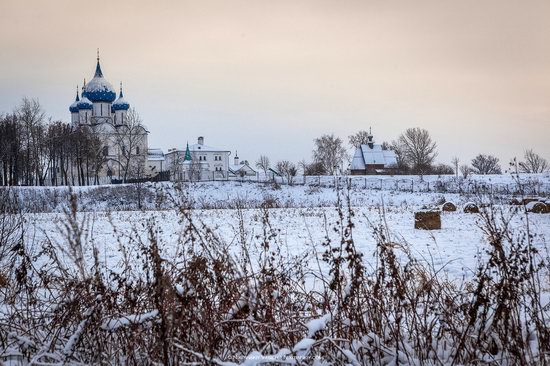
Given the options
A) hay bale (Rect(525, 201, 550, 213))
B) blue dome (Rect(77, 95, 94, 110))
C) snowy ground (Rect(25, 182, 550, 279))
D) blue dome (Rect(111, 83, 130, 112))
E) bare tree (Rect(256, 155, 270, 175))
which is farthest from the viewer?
bare tree (Rect(256, 155, 270, 175))

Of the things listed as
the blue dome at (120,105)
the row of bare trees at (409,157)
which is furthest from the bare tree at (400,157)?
the blue dome at (120,105)

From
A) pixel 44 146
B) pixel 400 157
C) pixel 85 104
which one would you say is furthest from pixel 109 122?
pixel 400 157

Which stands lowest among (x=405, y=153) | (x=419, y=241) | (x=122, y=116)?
(x=419, y=241)

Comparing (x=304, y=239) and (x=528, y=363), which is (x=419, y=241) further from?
(x=528, y=363)

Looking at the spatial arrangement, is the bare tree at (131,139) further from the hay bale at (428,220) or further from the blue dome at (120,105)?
the hay bale at (428,220)

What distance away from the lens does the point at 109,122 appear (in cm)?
6694

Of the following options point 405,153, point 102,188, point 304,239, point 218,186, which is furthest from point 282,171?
point 304,239

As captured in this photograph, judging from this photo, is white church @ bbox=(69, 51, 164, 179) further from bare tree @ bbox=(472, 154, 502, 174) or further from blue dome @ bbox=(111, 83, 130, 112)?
bare tree @ bbox=(472, 154, 502, 174)

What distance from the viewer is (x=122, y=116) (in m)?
69.8

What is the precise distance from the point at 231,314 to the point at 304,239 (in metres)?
9.13

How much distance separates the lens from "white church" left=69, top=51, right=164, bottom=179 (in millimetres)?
63562

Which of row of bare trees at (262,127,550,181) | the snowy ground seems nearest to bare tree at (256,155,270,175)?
row of bare trees at (262,127,550,181)

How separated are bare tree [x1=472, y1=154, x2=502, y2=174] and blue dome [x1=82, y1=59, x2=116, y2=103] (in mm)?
56712

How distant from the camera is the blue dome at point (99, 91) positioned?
6688 cm
